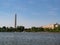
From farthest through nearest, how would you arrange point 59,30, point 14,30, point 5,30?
point 5,30 → point 14,30 → point 59,30

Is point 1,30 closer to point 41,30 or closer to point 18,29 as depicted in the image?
point 18,29

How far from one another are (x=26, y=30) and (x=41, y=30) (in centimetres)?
1143

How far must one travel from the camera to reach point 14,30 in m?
140

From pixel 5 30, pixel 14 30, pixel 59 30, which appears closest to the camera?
pixel 59 30

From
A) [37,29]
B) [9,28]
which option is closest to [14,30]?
[9,28]

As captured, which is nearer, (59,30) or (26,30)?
(59,30)

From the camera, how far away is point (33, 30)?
479 feet

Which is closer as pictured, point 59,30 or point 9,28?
point 59,30

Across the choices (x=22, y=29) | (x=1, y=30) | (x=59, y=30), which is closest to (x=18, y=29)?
(x=22, y=29)

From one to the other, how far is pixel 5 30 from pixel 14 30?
11.6 metres

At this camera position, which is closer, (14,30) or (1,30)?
(14,30)

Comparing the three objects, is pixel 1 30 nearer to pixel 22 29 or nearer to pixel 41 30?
A: pixel 22 29

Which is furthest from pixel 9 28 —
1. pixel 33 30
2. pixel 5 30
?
pixel 33 30

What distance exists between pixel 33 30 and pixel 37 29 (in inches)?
165
